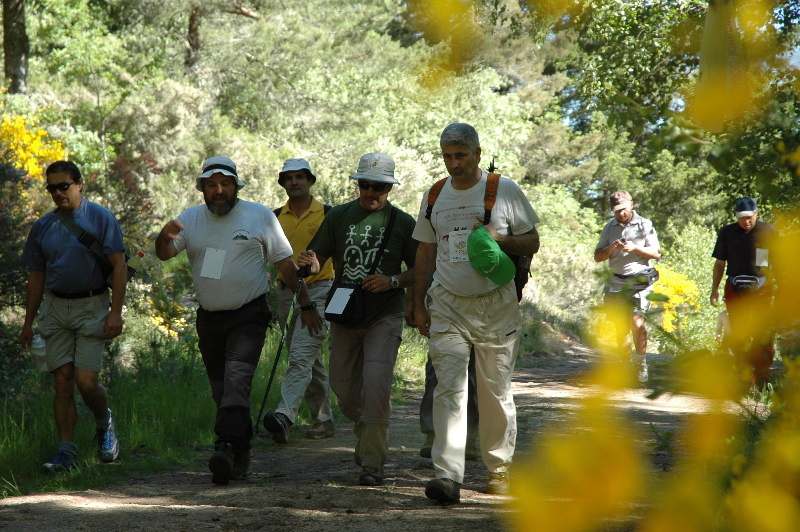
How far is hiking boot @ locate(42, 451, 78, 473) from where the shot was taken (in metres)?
6.57

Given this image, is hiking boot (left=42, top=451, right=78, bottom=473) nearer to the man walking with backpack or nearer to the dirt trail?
the man walking with backpack

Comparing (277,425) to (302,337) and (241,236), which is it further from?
(241,236)

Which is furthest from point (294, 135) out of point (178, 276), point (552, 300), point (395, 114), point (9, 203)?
point (9, 203)

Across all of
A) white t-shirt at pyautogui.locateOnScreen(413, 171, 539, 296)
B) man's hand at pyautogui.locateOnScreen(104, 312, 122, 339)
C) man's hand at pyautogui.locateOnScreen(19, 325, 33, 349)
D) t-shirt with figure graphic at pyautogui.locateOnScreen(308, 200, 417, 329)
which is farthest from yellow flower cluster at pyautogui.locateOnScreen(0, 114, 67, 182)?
white t-shirt at pyautogui.locateOnScreen(413, 171, 539, 296)

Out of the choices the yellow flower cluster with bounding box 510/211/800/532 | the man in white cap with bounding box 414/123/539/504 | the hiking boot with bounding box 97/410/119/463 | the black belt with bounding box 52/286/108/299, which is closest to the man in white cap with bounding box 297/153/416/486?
the man in white cap with bounding box 414/123/539/504

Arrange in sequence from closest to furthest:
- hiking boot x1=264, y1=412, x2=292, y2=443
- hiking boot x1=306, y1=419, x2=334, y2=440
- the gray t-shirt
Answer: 1. hiking boot x1=264, y1=412, x2=292, y2=443
2. hiking boot x1=306, y1=419, x2=334, y2=440
3. the gray t-shirt

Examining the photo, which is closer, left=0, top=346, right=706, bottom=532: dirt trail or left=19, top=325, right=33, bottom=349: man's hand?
left=0, top=346, right=706, bottom=532: dirt trail

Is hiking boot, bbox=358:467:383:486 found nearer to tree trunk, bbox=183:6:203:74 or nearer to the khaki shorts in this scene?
the khaki shorts

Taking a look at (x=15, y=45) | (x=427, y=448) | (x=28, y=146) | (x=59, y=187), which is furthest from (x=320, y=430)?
(x=15, y=45)

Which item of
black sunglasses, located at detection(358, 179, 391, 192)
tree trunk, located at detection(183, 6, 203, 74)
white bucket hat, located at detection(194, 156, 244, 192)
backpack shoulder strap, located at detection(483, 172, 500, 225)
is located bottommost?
backpack shoulder strap, located at detection(483, 172, 500, 225)

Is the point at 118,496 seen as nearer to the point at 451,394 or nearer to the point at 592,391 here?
the point at 451,394

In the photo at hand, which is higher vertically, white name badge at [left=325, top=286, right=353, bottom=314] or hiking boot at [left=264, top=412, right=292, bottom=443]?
white name badge at [left=325, top=286, right=353, bottom=314]

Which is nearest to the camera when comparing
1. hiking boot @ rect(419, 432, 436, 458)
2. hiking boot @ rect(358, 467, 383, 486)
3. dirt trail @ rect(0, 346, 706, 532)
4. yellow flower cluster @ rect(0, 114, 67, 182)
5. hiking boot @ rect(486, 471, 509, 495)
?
dirt trail @ rect(0, 346, 706, 532)

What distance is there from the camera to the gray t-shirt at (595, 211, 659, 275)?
35.3ft
